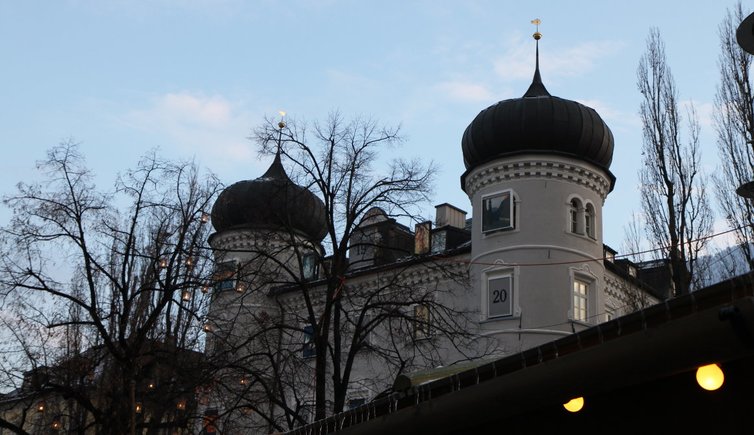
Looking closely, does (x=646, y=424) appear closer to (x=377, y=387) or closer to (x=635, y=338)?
(x=635, y=338)

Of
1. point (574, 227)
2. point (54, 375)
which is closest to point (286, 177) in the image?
point (54, 375)

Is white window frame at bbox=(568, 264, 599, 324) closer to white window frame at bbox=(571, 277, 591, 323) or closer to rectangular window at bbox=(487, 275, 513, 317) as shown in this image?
white window frame at bbox=(571, 277, 591, 323)

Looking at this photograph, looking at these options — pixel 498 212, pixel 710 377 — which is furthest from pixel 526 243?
pixel 710 377

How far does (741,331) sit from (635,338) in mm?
999

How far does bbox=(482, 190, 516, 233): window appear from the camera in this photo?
3294 cm

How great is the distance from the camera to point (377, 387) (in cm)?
3556

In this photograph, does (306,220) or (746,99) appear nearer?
(746,99)

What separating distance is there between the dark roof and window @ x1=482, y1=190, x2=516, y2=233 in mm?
23607

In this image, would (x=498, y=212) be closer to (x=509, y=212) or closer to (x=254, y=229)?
(x=509, y=212)

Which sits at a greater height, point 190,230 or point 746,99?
point 746,99

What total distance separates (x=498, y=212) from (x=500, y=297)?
303 centimetres

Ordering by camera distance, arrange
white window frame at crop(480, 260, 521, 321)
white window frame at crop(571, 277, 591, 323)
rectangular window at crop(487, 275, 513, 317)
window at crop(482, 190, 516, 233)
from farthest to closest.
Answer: window at crop(482, 190, 516, 233)
white window frame at crop(571, 277, 591, 323)
rectangular window at crop(487, 275, 513, 317)
white window frame at crop(480, 260, 521, 321)

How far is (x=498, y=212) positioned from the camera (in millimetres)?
33250

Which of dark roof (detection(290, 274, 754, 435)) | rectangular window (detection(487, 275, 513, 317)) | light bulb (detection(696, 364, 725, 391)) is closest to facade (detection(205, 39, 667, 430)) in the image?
rectangular window (detection(487, 275, 513, 317))
